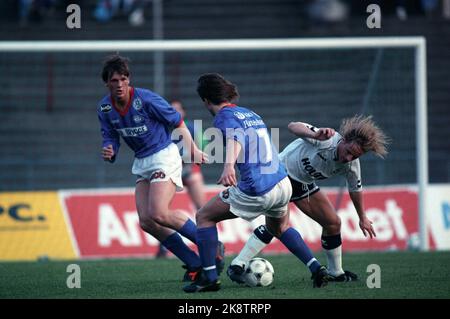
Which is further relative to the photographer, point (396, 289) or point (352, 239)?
point (352, 239)

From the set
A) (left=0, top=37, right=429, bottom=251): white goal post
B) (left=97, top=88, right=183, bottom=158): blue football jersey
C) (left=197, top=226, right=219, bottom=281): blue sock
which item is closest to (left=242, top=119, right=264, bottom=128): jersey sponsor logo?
(left=197, top=226, right=219, bottom=281): blue sock

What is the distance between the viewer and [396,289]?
6.91m

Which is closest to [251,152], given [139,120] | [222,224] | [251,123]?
[251,123]

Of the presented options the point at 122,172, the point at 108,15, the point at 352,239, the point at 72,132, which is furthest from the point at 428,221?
the point at 108,15

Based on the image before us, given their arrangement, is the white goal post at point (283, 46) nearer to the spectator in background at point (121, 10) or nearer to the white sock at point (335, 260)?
the white sock at point (335, 260)

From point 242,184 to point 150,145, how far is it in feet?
4.03

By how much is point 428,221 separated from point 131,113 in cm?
696

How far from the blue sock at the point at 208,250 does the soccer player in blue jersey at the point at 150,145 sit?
0.62 meters

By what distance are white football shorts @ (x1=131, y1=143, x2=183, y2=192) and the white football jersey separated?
922 millimetres

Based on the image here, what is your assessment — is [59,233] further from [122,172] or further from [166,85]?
[166,85]

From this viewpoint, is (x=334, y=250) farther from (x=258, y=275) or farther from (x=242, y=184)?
(x=242, y=184)

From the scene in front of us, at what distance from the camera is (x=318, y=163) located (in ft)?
24.8

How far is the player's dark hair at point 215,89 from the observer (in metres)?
6.95

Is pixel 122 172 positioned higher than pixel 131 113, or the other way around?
pixel 131 113
